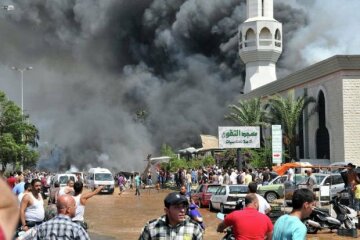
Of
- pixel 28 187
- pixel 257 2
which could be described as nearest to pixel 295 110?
pixel 257 2

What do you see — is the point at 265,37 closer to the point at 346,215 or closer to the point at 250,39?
the point at 250,39

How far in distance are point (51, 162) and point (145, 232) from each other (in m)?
86.9

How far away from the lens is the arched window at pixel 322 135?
4284 centimetres

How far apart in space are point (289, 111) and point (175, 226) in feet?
134

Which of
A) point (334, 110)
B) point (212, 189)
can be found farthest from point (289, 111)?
point (212, 189)

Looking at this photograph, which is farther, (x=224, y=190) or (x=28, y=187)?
(x=224, y=190)

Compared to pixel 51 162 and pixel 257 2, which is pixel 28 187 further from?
pixel 51 162

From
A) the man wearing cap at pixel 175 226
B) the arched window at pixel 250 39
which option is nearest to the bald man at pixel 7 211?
the man wearing cap at pixel 175 226

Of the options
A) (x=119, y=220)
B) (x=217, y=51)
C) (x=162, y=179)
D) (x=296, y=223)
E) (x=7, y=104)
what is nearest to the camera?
(x=296, y=223)

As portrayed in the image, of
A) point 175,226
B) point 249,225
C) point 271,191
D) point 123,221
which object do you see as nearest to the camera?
point 175,226

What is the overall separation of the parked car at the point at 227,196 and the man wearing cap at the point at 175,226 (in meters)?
18.1

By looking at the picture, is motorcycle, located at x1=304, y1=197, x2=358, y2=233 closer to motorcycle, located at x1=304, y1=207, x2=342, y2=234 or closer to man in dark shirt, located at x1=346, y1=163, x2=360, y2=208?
motorcycle, located at x1=304, y1=207, x2=342, y2=234

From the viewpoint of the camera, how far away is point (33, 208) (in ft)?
28.3

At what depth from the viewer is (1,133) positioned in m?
48.7
